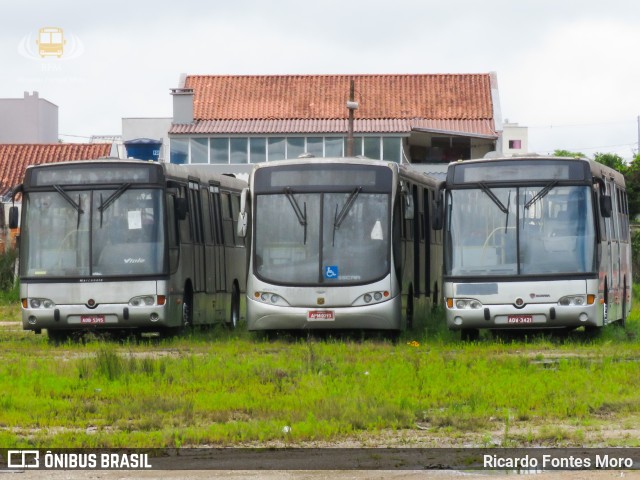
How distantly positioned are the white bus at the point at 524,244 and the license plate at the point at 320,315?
6.14ft

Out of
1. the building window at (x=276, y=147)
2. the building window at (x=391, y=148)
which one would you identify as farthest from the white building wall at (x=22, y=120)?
the building window at (x=391, y=148)

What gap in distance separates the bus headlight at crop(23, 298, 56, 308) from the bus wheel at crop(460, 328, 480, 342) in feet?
22.3

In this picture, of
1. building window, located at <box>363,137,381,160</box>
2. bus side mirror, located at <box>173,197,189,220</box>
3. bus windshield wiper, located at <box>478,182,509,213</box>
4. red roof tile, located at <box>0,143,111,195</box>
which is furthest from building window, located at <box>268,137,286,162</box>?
bus windshield wiper, located at <box>478,182,509,213</box>

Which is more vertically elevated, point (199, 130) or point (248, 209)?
point (199, 130)

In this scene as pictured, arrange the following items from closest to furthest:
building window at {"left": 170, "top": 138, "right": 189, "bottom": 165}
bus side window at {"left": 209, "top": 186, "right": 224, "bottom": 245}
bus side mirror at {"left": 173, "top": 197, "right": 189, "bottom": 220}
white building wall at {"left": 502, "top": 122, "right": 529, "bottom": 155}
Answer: bus side mirror at {"left": 173, "top": 197, "right": 189, "bottom": 220}, bus side window at {"left": 209, "top": 186, "right": 224, "bottom": 245}, building window at {"left": 170, "top": 138, "right": 189, "bottom": 165}, white building wall at {"left": 502, "top": 122, "right": 529, "bottom": 155}

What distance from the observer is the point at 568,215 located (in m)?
24.6

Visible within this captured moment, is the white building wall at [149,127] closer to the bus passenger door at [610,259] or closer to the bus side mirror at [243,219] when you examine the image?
the bus passenger door at [610,259]

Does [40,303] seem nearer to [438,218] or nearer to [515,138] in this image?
[438,218]

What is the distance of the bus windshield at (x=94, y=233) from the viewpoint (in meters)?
25.6

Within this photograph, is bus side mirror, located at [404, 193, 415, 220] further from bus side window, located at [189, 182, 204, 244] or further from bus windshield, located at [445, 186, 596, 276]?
bus side window, located at [189, 182, 204, 244]

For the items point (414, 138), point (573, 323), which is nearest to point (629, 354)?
point (573, 323)

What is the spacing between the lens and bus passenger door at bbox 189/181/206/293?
92.8 ft

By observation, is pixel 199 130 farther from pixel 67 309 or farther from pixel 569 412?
pixel 569 412

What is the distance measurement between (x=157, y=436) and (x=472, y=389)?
15.0 ft
